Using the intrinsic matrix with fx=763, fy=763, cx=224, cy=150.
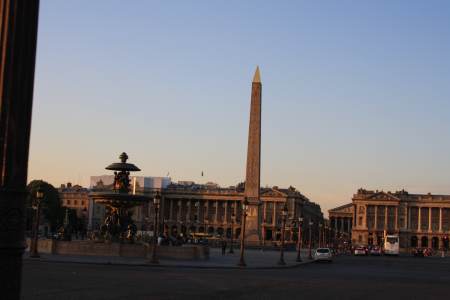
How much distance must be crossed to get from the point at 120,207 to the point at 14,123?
45134mm

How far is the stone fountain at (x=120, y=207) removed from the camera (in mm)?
48312

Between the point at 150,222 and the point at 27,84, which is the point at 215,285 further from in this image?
the point at 150,222

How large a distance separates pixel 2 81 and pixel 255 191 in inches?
2834

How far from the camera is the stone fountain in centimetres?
4831

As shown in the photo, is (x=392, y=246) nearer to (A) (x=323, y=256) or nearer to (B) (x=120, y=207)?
(A) (x=323, y=256)

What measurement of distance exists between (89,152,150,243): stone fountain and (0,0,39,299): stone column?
1736 inches

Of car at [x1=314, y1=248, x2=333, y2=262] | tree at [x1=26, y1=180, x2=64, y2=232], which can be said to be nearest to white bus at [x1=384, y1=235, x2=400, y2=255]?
car at [x1=314, y1=248, x2=333, y2=262]

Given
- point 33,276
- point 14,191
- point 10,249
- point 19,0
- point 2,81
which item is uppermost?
point 19,0

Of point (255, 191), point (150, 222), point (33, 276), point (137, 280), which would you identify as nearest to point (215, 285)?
point (137, 280)

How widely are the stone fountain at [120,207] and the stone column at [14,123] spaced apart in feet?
145

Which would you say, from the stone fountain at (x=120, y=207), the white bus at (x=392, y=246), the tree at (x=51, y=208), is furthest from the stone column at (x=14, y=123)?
the tree at (x=51, y=208)

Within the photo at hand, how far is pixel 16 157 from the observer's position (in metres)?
4.07

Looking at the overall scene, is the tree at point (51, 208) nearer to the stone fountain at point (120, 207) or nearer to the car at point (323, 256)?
the car at point (323, 256)

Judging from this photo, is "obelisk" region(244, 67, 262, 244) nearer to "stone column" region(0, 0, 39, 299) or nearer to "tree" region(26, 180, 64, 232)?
"stone column" region(0, 0, 39, 299)
